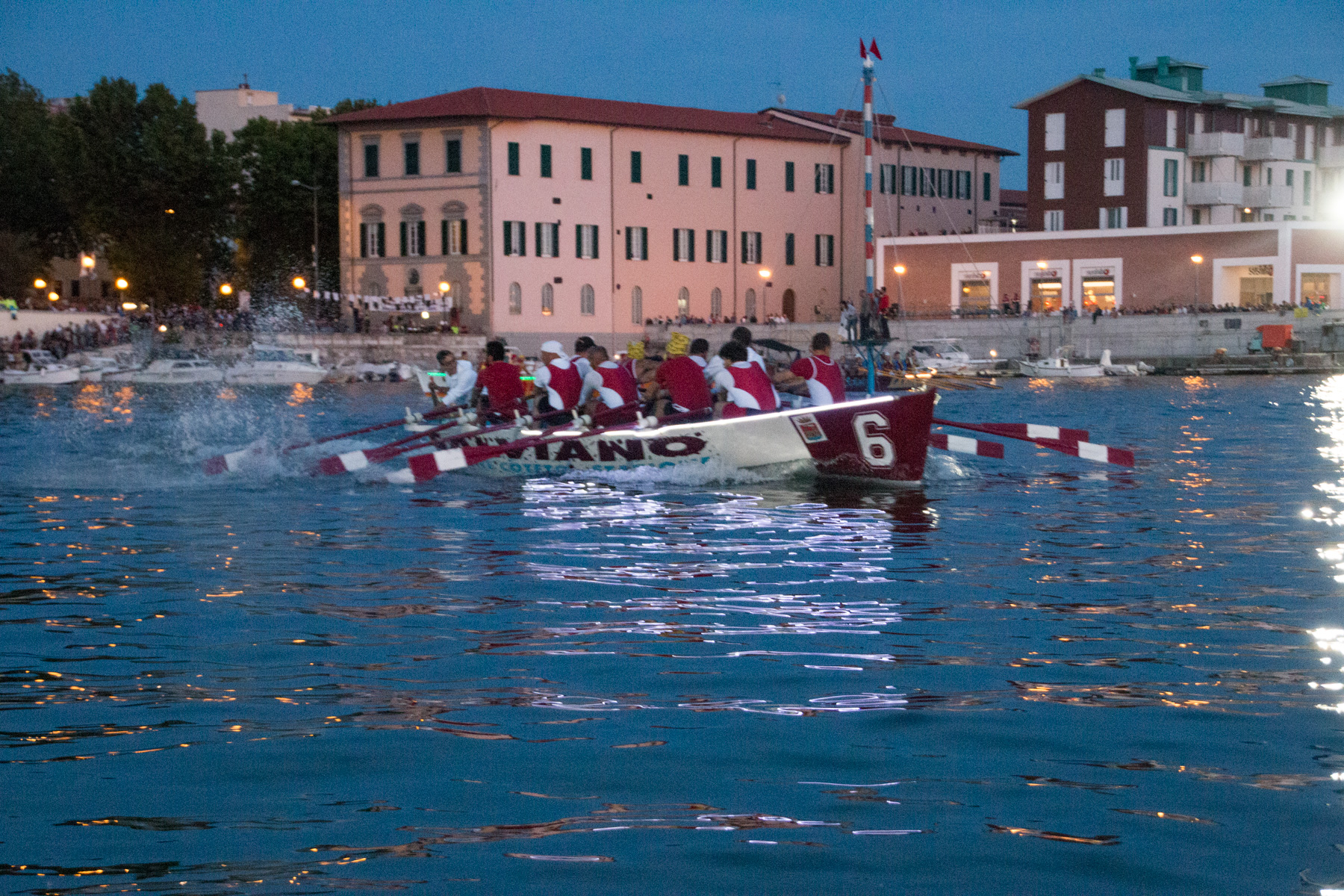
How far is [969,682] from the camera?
6.70 meters

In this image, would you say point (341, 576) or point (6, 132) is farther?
point (6, 132)

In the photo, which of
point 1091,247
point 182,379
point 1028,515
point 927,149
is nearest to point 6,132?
point 182,379

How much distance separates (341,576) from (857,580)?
11.3 feet

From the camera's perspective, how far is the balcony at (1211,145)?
62.8 meters

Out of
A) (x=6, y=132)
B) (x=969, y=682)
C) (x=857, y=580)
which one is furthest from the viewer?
Result: (x=6, y=132)

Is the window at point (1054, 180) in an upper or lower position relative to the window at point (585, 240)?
upper

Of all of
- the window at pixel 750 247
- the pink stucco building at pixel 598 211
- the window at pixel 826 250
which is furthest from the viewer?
the window at pixel 826 250

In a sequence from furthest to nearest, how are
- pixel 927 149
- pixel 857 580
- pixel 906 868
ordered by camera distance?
pixel 927 149 < pixel 857 580 < pixel 906 868

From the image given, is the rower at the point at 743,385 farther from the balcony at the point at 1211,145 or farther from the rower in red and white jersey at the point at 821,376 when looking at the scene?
the balcony at the point at 1211,145

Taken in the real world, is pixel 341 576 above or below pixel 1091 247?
below

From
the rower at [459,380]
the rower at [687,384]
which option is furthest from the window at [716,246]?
the rower at [687,384]

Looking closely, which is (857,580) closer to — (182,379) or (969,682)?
(969,682)

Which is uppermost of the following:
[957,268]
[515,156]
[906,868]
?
[515,156]

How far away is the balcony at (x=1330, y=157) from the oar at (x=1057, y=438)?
195ft
